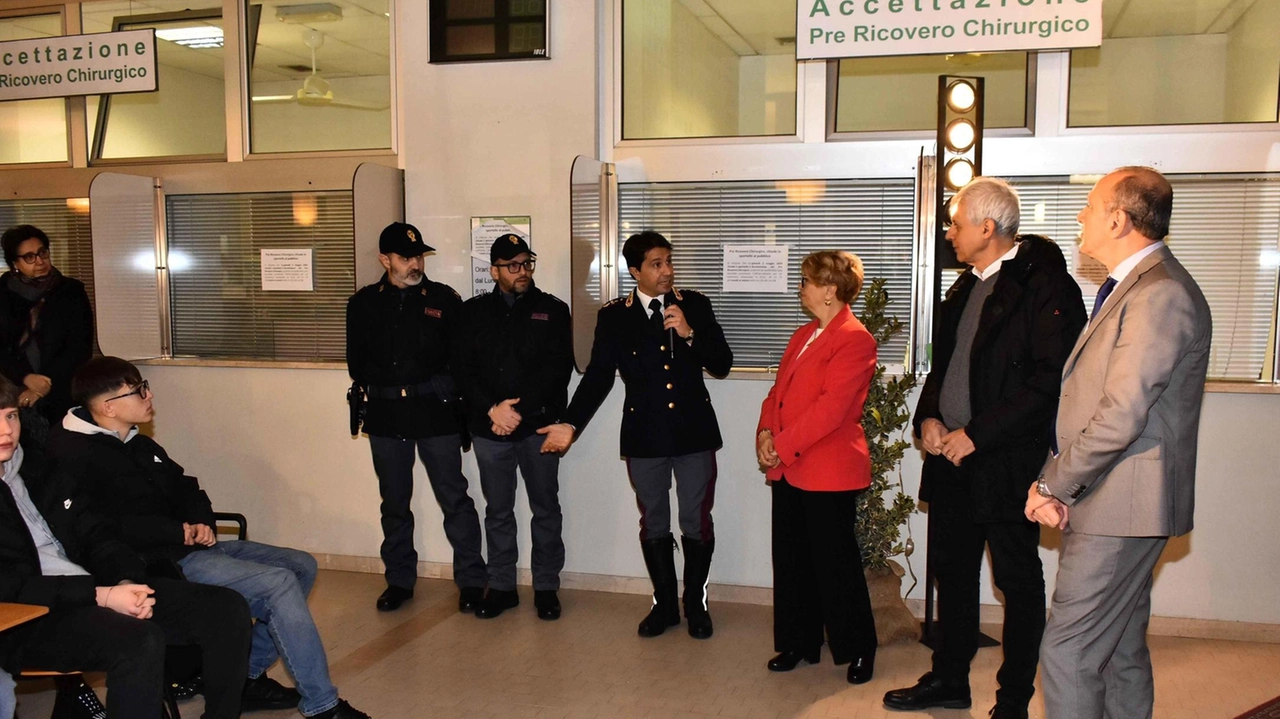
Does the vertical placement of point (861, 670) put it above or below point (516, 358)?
below

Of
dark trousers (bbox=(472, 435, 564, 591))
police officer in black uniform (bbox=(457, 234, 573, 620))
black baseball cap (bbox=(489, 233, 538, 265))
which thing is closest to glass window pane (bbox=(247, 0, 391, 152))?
black baseball cap (bbox=(489, 233, 538, 265))

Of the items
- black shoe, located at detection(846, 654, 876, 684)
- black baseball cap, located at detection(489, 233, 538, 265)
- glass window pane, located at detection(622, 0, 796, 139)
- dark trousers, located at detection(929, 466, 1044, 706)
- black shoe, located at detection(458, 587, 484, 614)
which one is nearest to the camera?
dark trousers, located at detection(929, 466, 1044, 706)

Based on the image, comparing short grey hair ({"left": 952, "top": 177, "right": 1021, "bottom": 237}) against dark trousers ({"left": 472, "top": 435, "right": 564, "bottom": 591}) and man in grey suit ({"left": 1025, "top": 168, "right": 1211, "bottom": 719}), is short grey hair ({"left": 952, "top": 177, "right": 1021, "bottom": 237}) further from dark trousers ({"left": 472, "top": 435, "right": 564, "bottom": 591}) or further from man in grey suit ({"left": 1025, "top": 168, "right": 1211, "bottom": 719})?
dark trousers ({"left": 472, "top": 435, "right": 564, "bottom": 591})

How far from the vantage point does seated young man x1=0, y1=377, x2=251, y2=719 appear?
267cm

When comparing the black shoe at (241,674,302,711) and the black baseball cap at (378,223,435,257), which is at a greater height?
the black baseball cap at (378,223,435,257)

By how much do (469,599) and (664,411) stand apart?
4.47 ft

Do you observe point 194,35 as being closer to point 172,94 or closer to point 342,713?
point 172,94

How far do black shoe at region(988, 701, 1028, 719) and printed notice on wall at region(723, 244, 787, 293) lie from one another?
218 centimetres

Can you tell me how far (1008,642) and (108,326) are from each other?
467cm

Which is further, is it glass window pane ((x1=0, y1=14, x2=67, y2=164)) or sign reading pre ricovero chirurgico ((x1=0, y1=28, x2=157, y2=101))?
glass window pane ((x1=0, y1=14, x2=67, y2=164))

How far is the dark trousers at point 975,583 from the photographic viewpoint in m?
3.19

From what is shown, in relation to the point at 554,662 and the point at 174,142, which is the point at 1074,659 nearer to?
the point at 554,662

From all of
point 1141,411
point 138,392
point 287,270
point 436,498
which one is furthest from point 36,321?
point 1141,411

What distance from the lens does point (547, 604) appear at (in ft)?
15.2
